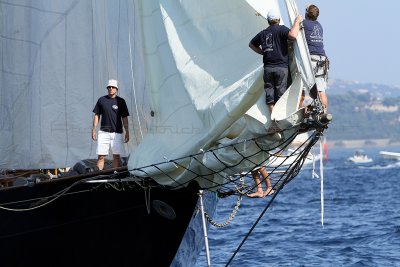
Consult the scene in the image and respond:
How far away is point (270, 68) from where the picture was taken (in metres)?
13.2

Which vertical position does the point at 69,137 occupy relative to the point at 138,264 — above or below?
above

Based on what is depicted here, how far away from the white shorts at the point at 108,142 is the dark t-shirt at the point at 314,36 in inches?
138

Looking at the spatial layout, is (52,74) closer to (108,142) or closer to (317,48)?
(108,142)

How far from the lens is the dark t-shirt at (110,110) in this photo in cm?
1631

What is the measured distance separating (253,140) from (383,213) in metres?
21.2

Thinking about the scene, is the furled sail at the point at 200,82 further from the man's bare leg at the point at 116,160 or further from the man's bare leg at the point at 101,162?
the man's bare leg at the point at 101,162

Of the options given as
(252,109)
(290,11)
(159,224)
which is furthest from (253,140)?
(159,224)

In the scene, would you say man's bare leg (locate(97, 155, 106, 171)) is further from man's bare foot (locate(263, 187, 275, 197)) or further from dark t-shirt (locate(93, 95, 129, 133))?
man's bare foot (locate(263, 187, 275, 197))

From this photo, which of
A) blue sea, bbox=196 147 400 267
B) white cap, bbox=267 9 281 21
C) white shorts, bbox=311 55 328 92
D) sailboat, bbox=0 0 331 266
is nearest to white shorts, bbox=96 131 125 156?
sailboat, bbox=0 0 331 266

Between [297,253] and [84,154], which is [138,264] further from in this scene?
[297,253]

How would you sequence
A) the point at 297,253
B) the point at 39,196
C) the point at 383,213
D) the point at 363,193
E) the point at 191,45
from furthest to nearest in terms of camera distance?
the point at 363,193, the point at 383,213, the point at 297,253, the point at 39,196, the point at 191,45

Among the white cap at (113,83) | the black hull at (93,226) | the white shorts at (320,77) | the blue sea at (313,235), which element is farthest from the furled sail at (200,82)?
the blue sea at (313,235)

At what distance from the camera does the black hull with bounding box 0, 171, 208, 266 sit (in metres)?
16.4

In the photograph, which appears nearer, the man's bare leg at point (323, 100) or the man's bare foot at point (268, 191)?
the man's bare leg at point (323, 100)
